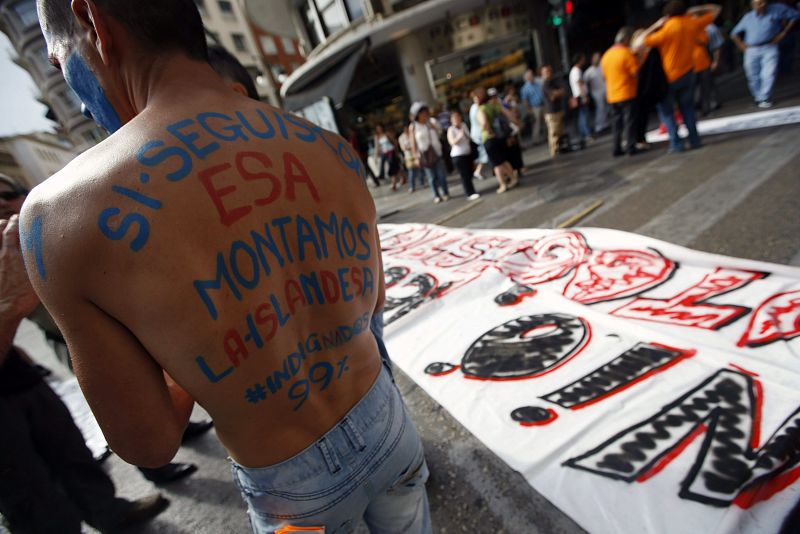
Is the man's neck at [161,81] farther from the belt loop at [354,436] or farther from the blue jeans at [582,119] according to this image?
the blue jeans at [582,119]

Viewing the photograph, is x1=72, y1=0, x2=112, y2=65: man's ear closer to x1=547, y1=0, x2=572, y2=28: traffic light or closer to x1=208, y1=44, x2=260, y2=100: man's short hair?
x1=208, y1=44, x2=260, y2=100: man's short hair

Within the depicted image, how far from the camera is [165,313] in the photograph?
0.69 m

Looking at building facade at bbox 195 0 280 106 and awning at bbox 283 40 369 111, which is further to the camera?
building facade at bbox 195 0 280 106

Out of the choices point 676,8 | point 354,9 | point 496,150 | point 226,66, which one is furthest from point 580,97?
point 354,9

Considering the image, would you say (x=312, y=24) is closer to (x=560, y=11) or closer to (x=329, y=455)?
(x=560, y=11)

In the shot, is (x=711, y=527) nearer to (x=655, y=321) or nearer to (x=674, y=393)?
(x=674, y=393)

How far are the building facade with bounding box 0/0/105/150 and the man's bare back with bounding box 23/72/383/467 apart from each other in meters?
37.0

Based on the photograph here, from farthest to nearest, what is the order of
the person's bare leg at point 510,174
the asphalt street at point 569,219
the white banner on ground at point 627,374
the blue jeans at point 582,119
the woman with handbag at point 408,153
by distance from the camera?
the woman with handbag at point 408,153 < the blue jeans at point 582,119 < the person's bare leg at point 510,174 < the asphalt street at point 569,219 < the white banner on ground at point 627,374

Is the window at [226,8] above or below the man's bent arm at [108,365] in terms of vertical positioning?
above

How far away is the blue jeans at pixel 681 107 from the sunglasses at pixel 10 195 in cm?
722

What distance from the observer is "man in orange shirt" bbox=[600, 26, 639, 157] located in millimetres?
5578

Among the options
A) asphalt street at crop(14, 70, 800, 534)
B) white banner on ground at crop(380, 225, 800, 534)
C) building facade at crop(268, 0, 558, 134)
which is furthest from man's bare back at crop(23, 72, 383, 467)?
building facade at crop(268, 0, 558, 134)

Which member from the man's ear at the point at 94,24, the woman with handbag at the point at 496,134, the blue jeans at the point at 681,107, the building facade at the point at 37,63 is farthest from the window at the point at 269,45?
the man's ear at the point at 94,24

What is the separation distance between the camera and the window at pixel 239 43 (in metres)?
29.7
